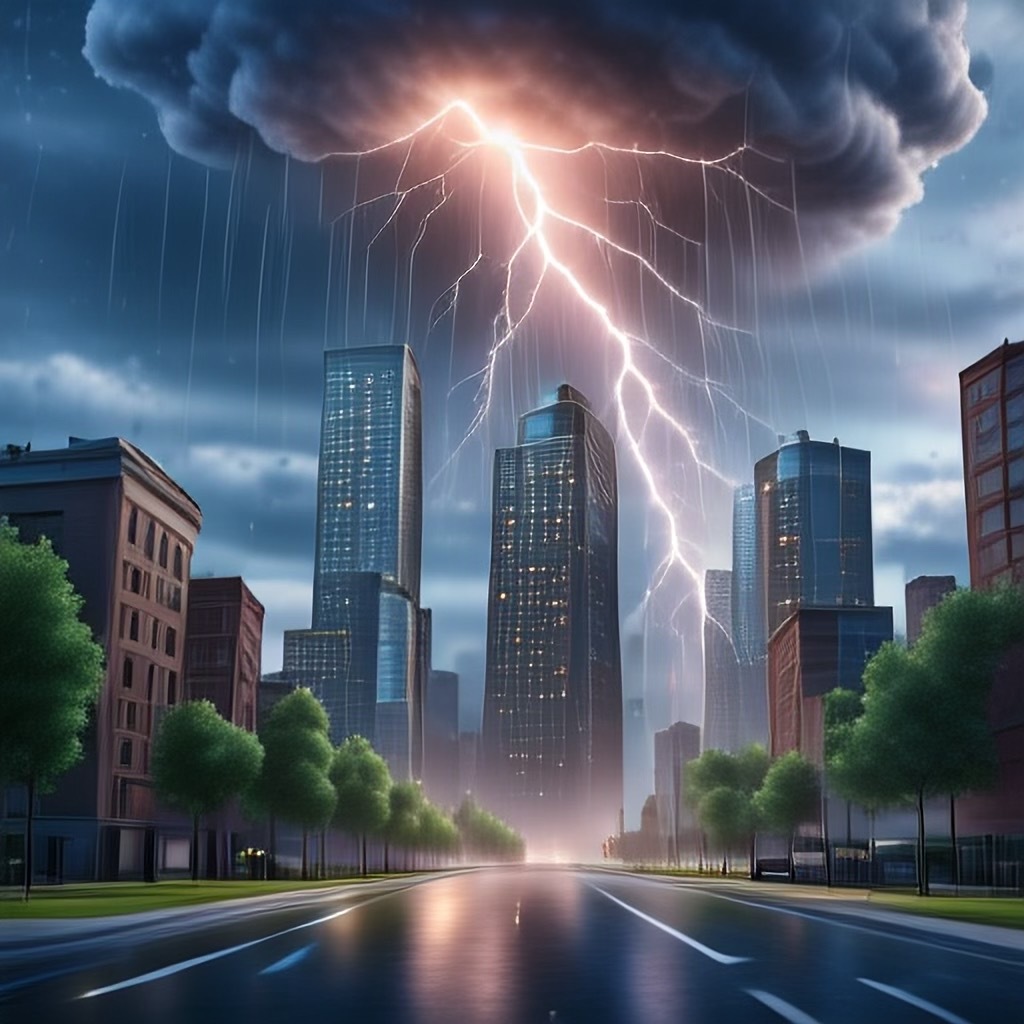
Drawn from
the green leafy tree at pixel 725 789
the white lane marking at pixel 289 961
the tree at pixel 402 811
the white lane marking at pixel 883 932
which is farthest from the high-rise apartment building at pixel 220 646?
the white lane marking at pixel 289 961

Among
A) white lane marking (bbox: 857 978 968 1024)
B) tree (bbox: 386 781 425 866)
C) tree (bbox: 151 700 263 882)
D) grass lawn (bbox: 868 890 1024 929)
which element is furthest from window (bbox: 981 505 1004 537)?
white lane marking (bbox: 857 978 968 1024)

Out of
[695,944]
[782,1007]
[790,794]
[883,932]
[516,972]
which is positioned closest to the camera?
[782,1007]

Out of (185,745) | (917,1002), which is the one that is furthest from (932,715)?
(917,1002)

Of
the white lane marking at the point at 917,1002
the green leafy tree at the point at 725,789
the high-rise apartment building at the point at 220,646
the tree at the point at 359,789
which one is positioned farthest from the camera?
the green leafy tree at the point at 725,789

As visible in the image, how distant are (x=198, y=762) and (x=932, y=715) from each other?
4309 cm

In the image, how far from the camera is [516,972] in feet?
61.2

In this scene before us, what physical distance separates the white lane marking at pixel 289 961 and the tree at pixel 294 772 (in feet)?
247

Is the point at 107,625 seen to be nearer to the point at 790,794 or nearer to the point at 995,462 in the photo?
the point at 790,794

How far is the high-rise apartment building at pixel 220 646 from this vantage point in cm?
13650

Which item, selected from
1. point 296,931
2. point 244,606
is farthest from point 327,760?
point 296,931

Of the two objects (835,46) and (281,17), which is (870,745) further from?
(281,17)

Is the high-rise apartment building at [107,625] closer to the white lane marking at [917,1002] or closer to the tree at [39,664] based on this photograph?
the tree at [39,664]

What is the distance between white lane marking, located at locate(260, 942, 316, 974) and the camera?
19.4 m

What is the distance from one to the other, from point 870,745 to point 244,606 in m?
86.2
